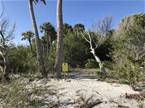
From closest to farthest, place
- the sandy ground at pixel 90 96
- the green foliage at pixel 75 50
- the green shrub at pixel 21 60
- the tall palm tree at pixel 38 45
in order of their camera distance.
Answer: the sandy ground at pixel 90 96 → the tall palm tree at pixel 38 45 → the green shrub at pixel 21 60 → the green foliage at pixel 75 50

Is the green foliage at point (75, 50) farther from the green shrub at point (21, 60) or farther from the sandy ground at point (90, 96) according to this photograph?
the sandy ground at point (90, 96)

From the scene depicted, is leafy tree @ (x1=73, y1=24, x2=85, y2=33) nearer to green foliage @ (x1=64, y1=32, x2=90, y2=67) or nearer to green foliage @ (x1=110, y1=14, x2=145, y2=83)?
green foliage @ (x1=64, y1=32, x2=90, y2=67)

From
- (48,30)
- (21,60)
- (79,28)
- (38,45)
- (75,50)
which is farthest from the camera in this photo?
(48,30)

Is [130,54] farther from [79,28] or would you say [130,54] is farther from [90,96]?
[79,28]

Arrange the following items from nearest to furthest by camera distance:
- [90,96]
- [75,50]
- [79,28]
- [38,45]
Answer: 1. [90,96]
2. [38,45]
3. [75,50]
4. [79,28]

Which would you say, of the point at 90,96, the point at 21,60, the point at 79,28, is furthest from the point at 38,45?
the point at 79,28

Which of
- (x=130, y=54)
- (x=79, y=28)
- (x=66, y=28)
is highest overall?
(x=66, y=28)

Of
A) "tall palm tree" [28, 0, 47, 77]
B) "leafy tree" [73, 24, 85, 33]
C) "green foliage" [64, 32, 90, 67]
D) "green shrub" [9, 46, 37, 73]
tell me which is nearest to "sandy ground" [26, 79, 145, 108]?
"tall palm tree" [28, 0, 47, 77]

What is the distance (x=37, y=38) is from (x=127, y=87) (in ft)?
29.7

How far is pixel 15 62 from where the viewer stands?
2603 cm

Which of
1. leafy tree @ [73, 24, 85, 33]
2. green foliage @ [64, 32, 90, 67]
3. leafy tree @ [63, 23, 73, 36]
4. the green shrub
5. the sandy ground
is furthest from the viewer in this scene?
leafy tree @ [63, 23, 73, 36]

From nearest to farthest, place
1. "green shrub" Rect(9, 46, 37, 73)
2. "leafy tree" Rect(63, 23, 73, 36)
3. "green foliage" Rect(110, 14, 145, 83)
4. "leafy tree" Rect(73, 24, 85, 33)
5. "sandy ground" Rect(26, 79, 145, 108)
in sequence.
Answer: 1. "sandy ground" Rect(26, 79, 145, 108)
2. "green foliage" Rect(110, 14, 145, 83)
3. "green shrub" Rect(9, 46, 37, 73)
4. "leafy tree" Rect(73, 24, 85, 33)
5. "leafy tree" Rect(63, 23, 73, 36)

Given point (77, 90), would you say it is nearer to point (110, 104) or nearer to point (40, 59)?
point (110, 104)

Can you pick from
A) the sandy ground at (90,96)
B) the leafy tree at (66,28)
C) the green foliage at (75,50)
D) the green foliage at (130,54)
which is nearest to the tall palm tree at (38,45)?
the green foliage at (130,54)
